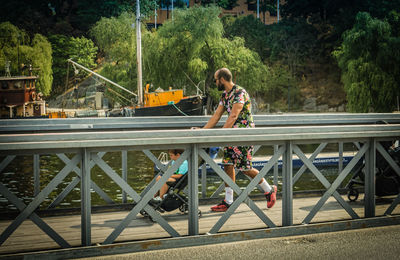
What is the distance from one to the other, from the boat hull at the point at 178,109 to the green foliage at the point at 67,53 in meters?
19.4

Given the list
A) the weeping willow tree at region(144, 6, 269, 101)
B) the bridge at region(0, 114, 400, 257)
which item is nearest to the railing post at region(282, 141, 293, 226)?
the bridge at region(0, 114, 400, 257)

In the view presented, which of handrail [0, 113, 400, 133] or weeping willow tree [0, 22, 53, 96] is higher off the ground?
weeping willow tree [0, 22, 53, 96]

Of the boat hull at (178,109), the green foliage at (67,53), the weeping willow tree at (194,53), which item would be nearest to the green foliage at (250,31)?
the weeping willow tree at (194,53)

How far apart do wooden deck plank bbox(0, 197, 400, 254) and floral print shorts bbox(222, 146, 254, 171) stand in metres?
0.65

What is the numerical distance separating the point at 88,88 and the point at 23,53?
40.1 ft

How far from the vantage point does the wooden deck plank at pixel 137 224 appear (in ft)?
17.7

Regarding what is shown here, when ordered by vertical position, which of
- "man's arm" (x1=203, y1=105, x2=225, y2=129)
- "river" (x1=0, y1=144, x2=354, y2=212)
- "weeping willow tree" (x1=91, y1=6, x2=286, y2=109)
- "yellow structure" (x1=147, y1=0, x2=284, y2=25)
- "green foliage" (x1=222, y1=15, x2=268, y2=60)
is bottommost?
"river" (x1=0, y1=144, x2=354, y2=212)

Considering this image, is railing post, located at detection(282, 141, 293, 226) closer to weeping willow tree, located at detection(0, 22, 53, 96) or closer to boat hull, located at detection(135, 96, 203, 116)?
boat hull, located at detection(135, 96, 203, 116)

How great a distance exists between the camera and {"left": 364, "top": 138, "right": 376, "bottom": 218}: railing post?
6.05 m

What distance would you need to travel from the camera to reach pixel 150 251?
5191 mm

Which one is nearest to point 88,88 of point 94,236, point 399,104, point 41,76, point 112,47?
point 41,76

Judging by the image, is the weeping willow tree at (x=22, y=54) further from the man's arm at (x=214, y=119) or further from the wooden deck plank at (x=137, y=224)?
the man's arm at (x=214, y=119)

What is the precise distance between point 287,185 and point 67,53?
59286 millimetres

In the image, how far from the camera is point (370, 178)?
20.2ft
